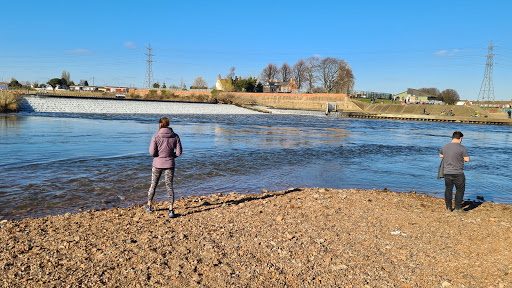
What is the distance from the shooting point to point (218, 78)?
471ft

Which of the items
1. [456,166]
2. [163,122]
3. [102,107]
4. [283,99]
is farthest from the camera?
[283,99]

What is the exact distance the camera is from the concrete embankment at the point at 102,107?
5110cm

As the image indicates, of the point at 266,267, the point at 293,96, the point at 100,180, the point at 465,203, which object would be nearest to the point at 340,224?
the point at 266,267

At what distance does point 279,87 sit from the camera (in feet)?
438

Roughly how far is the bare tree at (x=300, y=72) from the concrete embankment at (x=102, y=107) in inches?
2402

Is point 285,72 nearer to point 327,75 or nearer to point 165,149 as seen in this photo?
point 327,75

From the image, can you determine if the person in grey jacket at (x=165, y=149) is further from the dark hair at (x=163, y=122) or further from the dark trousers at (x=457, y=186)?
the dark trousers at (x=457, y=186)

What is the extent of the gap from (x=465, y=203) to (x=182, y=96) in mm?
95719

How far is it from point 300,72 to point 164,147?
425 feet

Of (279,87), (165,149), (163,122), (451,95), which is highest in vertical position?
(279,87)

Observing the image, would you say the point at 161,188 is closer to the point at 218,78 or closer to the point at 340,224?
the point at 340,224

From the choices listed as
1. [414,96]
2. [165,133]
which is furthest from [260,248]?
[414,96]

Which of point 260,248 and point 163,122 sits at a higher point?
point 163,122

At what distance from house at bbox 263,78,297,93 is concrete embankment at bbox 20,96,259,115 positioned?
2173 inches
